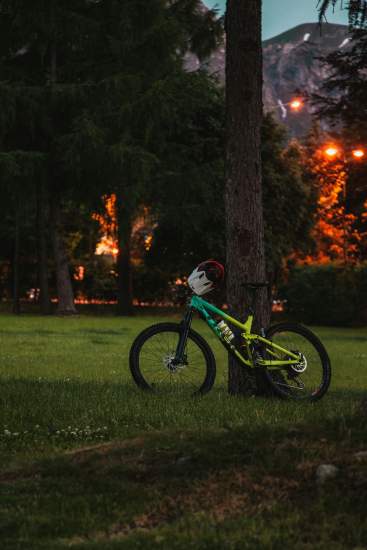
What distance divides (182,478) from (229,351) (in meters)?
3.94

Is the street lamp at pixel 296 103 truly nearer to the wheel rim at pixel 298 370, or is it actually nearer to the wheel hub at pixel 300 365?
the wheel rim at pixel 298 370

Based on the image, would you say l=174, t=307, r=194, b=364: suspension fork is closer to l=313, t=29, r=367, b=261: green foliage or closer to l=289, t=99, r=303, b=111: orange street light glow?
Result: l=313, t=29, r=367, b=261: green foliage

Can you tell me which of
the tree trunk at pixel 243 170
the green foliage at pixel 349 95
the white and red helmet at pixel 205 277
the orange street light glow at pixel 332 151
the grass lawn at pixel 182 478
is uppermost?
the green foliage at pixel 349 95

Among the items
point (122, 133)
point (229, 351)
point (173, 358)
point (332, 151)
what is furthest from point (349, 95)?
point (173, 358)

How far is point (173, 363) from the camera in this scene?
917 cm

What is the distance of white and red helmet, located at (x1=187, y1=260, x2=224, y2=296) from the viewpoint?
29.8 ft

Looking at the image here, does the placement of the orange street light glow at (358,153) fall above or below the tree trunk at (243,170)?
above

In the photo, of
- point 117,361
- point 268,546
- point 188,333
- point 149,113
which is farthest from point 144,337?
point 149,113

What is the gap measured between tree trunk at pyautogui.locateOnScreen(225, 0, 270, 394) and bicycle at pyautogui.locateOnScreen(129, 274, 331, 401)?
27 cm

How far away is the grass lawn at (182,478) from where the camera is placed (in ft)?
14.8

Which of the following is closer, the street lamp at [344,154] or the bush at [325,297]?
the street lamp at [344,154]

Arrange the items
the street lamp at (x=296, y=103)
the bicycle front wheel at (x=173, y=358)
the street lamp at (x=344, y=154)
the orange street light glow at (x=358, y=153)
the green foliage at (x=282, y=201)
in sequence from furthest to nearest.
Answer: the green foliage at (x=282, y=201) → the street lamp at (x=296, y=103) → the street lamp at (x=344, y=154) → the orange street light glow at (x=358, y=153) → the bicycle front wheel at (x=173, y=358)

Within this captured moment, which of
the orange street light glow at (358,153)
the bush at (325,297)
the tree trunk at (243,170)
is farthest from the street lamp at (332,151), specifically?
the tree trunk at (243,170)

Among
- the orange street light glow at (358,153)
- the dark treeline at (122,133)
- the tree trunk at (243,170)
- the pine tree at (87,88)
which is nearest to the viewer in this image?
the tree trunk at (243,170)
